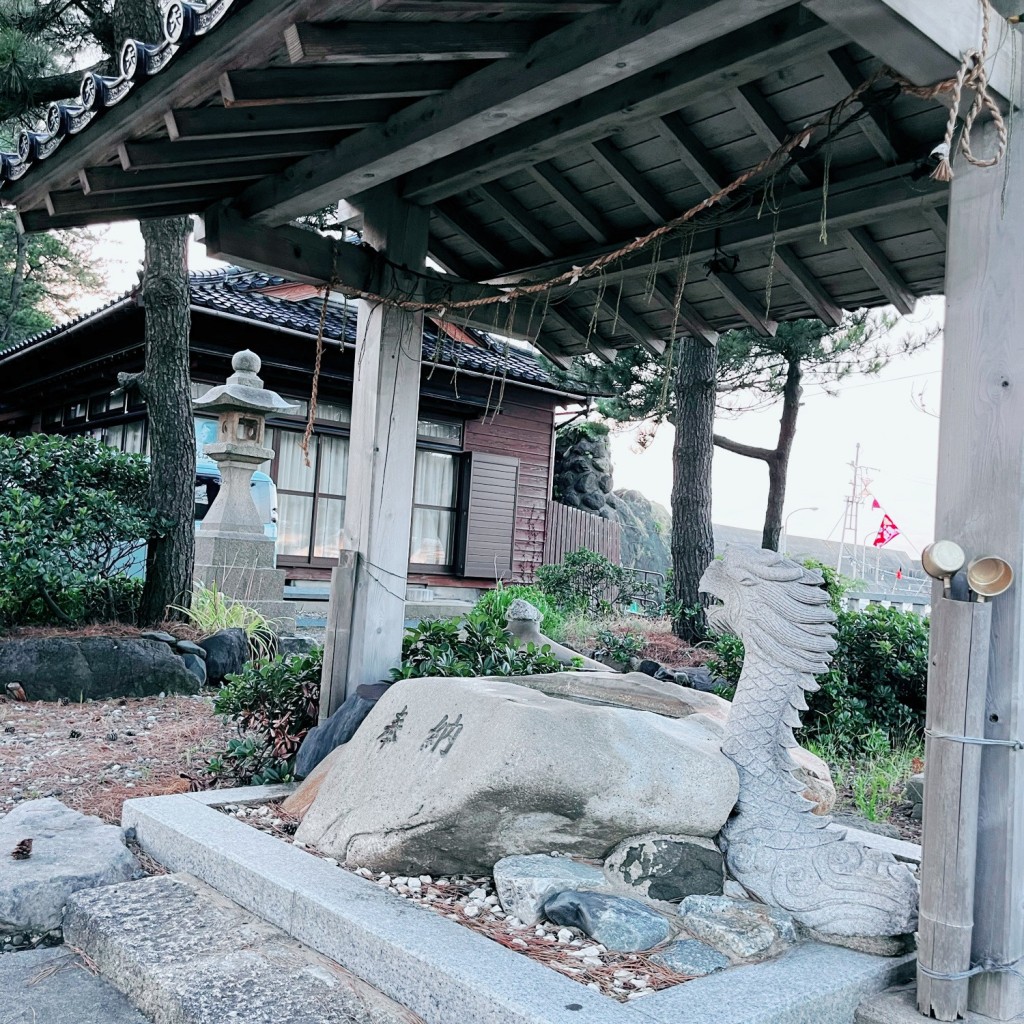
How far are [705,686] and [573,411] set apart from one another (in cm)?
1067

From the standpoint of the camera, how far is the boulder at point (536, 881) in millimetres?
Answer: 2934

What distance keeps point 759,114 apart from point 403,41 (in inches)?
71.2

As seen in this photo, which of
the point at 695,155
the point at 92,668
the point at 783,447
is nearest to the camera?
the point at 695,155

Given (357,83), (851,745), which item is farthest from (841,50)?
(851,745)

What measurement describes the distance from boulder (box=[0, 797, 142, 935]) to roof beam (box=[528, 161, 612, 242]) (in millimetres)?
3752

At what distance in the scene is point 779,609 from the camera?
10.7 feet

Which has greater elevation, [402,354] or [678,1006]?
[402,354]

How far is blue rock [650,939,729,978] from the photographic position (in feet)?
8.62

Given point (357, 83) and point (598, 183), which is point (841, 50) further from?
point (357, 83)

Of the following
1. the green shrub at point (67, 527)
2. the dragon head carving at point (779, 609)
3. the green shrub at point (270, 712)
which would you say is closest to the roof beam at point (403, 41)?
the dragon head carving at point (779, 609)

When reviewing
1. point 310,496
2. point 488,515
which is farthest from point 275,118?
point 488,515

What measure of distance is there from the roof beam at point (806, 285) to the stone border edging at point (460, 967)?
341 centimetres

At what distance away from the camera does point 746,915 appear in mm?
2881

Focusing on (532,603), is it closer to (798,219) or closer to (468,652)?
(468,652)
